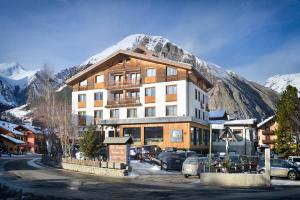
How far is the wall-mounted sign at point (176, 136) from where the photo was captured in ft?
155

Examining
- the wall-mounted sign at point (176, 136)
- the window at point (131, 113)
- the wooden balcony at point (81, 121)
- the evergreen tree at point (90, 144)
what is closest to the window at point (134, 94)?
the window at point (131, 113)

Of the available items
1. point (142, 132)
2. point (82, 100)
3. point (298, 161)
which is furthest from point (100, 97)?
point (298, 161)

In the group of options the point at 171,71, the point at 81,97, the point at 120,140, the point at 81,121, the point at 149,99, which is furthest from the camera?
the point at 81,97

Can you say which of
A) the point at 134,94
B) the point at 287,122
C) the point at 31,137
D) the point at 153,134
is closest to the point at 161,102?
the point at 153,134

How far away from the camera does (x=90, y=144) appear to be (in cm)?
3422

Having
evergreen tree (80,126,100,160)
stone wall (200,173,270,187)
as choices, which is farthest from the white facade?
stone wall (200,173,270,187)

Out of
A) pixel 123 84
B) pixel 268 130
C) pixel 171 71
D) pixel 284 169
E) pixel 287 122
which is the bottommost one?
pixel 284 169

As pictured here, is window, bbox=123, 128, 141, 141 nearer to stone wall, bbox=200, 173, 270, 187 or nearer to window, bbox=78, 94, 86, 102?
window, bbox=78, 94, 86, 102

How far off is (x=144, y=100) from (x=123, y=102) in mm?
3449

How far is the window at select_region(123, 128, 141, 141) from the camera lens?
165 ft

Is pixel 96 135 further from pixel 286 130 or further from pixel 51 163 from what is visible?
pixel 286 130

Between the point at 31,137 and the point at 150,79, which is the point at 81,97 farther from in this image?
the point at 31,137

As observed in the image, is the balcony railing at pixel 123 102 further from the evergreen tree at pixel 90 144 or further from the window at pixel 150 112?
the evergreen tree at pixel 90 144

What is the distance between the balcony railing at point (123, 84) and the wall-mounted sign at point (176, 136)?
30.8ft
